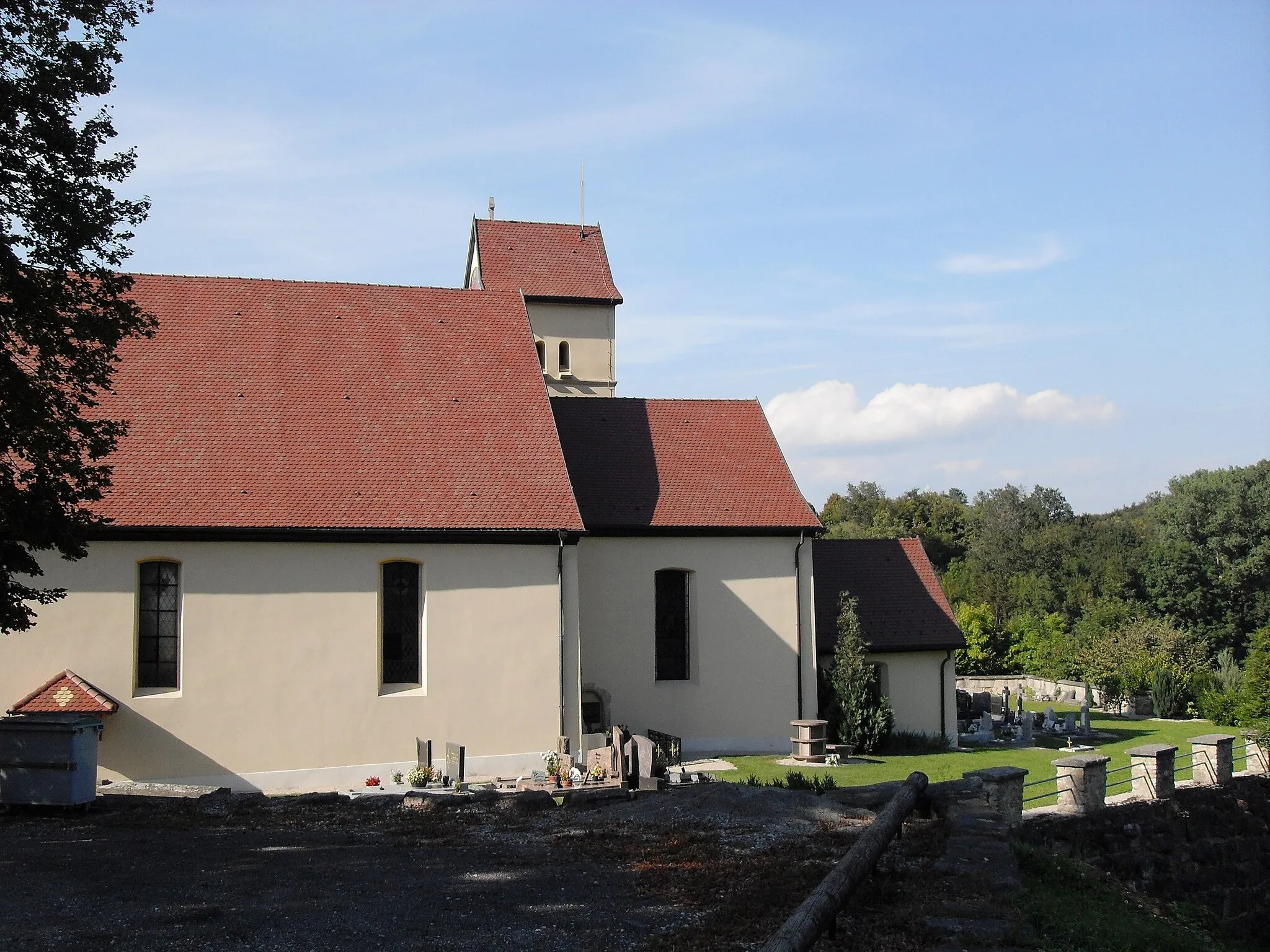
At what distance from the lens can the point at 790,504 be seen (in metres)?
25.4

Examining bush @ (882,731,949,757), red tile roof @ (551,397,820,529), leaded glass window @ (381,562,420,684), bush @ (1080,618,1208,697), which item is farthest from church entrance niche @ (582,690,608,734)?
bush @ (1080,618,1208,697)

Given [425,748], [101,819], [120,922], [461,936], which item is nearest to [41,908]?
[120,922]

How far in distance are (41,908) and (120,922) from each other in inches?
40.6

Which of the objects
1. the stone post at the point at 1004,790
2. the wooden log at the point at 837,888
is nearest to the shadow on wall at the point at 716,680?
the stone post at the point at 1004,790

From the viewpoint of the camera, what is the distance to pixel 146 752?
18.9 metres

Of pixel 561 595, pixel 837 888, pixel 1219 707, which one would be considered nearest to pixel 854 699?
Answer: pixel 561 595

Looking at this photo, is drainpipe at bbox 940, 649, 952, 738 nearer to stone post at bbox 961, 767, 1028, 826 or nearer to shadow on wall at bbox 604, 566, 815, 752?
shadow on wall at bbox 604, 566, 815, 752

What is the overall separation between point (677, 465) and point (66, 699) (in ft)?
43.5

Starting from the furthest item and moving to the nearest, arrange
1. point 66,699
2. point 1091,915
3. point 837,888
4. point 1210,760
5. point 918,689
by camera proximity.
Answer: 1. point 918,689
2. point 1210,760
3. point 66,699
4. point 1091,915
5. point 837,888

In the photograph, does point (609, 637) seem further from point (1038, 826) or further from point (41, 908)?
point (41, 908)

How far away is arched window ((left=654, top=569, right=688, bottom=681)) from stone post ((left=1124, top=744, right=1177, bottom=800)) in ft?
30.7

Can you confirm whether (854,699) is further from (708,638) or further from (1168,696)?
(1168,696)

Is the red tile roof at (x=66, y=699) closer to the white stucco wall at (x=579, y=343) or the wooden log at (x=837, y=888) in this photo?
the wooden log at (x=837, y=888)

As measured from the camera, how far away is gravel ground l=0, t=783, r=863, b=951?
8.51 m
